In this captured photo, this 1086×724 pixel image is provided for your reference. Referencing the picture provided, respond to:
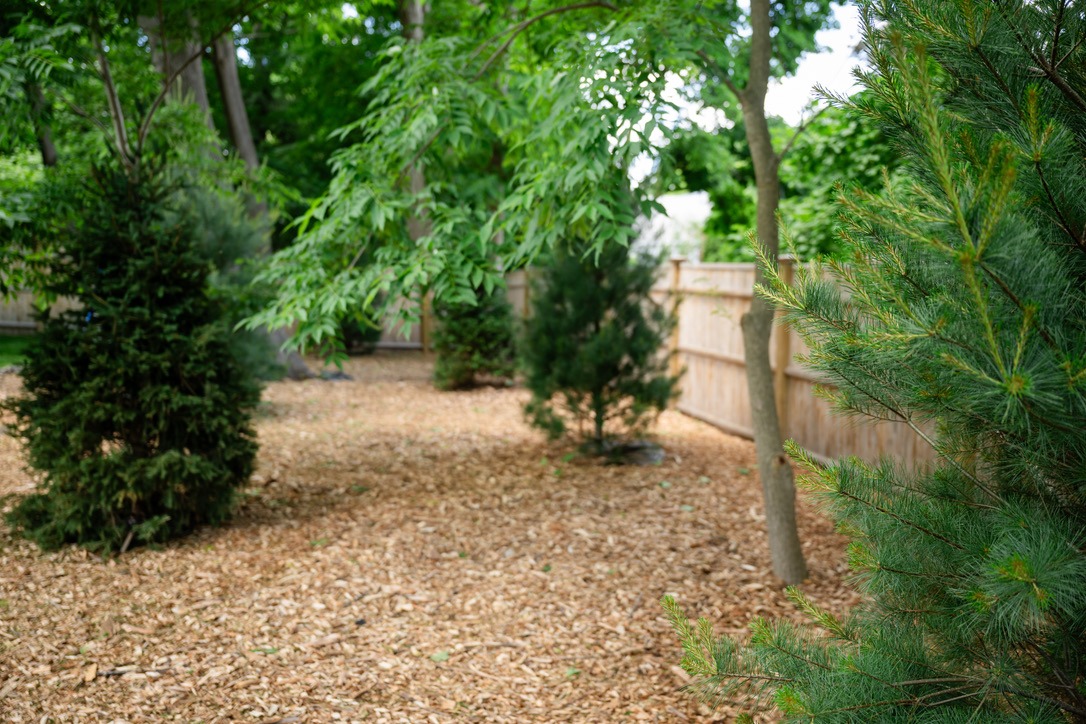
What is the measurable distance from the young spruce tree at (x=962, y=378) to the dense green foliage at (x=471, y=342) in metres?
9.34

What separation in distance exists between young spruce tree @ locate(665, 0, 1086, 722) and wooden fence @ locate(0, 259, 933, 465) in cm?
395

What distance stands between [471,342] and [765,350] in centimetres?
705

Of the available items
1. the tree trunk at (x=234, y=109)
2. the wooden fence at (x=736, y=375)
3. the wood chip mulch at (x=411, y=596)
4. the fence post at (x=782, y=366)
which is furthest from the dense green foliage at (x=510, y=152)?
the tree trunk at (x=234, y=109)

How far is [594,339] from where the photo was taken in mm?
7121

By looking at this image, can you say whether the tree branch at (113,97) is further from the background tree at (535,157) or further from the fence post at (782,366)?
the fence post at (782,366)

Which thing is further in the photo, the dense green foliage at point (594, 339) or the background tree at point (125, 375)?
the dense green foliage at point (594, 339)

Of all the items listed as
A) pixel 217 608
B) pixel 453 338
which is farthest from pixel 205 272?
pixel 453 338

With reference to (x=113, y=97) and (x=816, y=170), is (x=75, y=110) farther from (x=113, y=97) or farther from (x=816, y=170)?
(x=816, y=170)

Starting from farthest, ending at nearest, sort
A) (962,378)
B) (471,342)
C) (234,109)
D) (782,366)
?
1. (234,109)
2. (471,342)
3. (782,366)
4. (962,378)

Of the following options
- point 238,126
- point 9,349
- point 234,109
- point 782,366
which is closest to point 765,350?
point 782,366

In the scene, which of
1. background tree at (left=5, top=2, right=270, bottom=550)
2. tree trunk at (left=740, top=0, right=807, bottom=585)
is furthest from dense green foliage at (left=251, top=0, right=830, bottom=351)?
background tree at (left=5, top=2, right=270, bottom=550)

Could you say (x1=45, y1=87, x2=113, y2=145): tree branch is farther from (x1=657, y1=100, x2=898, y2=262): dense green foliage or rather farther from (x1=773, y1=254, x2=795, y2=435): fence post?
(x1=773, y1=254, x2=795, y2=435): fence post

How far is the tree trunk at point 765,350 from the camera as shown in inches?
183

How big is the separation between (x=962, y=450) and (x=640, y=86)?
2483 millimetres
